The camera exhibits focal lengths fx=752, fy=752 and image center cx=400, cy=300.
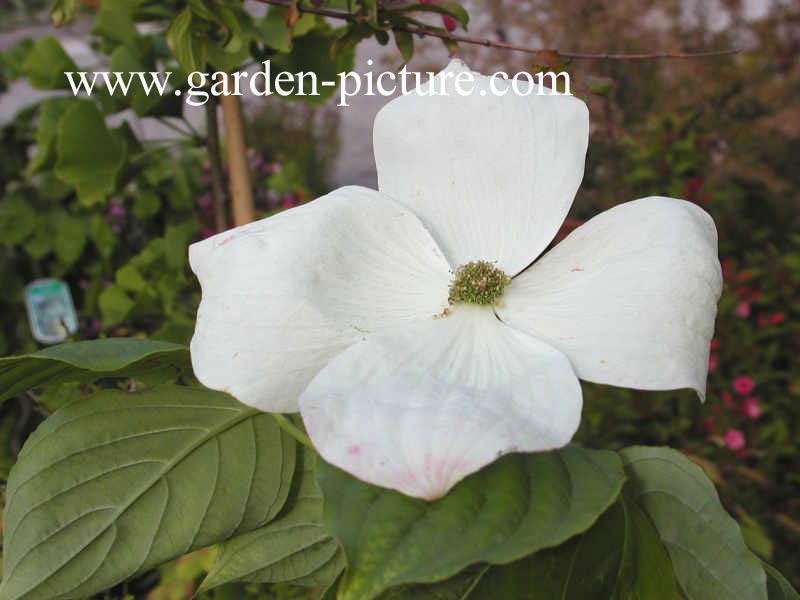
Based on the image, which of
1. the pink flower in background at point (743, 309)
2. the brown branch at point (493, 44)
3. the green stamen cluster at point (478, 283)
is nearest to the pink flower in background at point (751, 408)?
the pink flower in background at point (743, 309)

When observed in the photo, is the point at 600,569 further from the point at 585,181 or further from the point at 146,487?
the point at 585,181

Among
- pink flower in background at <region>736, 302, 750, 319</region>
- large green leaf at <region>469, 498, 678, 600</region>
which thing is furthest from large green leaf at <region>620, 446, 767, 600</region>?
pink flower in background at <region>736, 302, 750, 319</region>

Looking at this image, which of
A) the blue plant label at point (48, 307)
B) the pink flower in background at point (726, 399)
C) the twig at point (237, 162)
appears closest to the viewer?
the twig at point (237, 162)

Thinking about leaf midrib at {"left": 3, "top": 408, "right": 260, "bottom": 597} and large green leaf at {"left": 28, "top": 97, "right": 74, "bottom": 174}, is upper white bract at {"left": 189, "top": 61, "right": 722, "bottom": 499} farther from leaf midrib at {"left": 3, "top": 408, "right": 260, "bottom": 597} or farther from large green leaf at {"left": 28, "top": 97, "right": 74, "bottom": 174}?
large green leaf at {"left": 28, "top": 97, "right": 74, "bottom": 174}

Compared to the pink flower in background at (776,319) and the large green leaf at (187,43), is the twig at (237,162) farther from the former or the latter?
the pink flower in background at (776,319)

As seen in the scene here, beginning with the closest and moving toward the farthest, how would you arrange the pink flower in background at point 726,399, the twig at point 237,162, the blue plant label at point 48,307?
the twig at point 237,162
the blue plant label at point 48,307
the pink flower in background at point 726,399

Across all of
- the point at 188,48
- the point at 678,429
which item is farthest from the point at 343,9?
the point at 678,429
